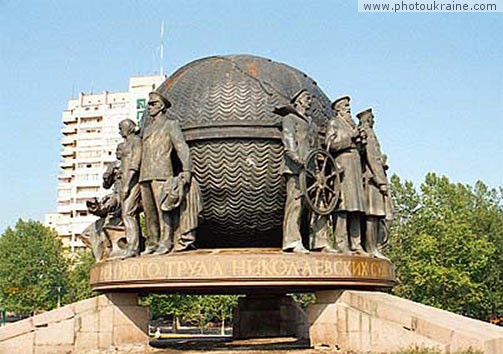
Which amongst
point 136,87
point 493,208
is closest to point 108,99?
point 136,87

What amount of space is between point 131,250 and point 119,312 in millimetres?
1153

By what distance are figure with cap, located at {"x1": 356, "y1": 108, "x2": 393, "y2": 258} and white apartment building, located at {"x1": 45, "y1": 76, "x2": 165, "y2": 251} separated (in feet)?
229

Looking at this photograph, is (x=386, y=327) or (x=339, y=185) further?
(x=339, y=185)

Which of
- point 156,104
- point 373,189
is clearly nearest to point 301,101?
point 373,189

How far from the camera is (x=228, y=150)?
42.0 feet

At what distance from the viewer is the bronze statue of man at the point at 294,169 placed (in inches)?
480

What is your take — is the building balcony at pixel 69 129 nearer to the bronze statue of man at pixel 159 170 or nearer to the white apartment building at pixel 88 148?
the white apartment building at pixel 88 148

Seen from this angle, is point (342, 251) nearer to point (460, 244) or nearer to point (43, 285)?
point (460, 244)

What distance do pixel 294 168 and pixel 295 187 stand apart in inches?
13.2

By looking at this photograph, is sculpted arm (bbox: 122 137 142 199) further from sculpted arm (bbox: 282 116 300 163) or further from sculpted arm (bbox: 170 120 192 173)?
sculpted arm (bbox: 282 116 300 163)

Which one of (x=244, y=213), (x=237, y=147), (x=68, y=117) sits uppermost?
(x=68, y=117)

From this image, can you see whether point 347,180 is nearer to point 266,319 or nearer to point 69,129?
point 266,319

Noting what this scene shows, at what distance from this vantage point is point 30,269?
150ft

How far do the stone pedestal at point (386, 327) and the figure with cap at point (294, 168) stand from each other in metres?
1.18
